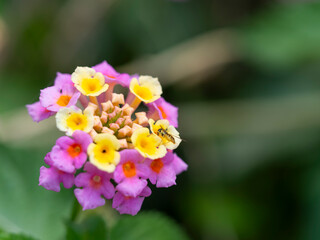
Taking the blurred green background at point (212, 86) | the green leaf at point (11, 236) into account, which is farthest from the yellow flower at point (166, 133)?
the blurred green background at point (212, 86)

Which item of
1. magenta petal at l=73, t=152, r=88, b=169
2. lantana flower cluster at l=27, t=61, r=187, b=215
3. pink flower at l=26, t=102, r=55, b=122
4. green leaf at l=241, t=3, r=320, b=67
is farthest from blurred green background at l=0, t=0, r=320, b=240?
magenta petal at l=73, t=152, r=88, b=169

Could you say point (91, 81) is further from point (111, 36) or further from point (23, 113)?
point (111, 36)

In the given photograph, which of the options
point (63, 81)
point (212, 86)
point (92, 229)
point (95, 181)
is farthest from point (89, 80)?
point (212, 86)

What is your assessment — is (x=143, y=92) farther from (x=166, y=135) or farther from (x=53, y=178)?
(x=53, y=178)

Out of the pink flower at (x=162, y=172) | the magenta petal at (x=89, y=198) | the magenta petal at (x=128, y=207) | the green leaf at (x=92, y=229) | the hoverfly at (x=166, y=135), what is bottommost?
the green leaf at (x=92, y=229)

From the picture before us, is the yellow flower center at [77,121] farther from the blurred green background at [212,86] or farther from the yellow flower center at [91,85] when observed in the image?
the blurred green background at [212,86]

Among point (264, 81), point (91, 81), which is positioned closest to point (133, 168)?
point (91, 81)
